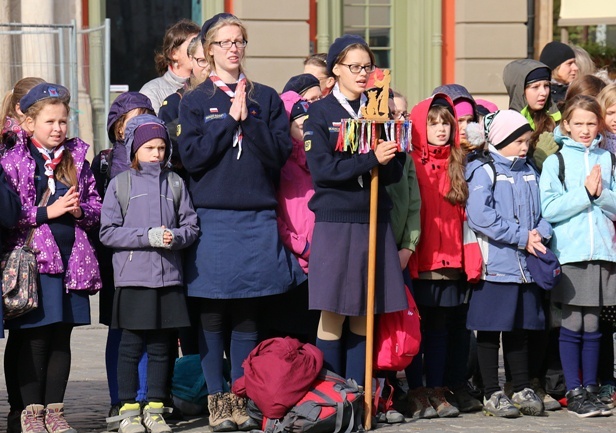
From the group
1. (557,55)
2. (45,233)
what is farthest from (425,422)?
(557,55)

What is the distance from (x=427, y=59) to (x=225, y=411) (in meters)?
9.41

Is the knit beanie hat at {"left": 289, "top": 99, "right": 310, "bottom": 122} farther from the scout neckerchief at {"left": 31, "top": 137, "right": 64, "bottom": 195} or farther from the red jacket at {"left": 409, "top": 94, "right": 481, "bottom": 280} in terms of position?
the scout neckerchief at {"left": 31, "top": 137, "right": 64, "bottom": 195}

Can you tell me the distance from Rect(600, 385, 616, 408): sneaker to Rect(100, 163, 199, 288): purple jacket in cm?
260

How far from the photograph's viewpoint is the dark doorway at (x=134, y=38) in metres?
15.0

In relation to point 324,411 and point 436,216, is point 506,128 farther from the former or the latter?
point 324,411

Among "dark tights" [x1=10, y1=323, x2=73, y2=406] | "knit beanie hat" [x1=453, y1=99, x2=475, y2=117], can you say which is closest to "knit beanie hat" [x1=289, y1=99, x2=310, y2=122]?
"knit beanie hat" [x1=453, y1=99, x2=475, y2=117]

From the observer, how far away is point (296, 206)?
725 centimetres

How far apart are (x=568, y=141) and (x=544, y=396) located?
148 centimetres

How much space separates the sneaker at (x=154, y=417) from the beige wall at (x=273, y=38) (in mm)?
8341

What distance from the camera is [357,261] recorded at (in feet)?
22.8

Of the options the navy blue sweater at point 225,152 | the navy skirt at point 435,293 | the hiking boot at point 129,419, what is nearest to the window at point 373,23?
the navy skirt at point 435,293

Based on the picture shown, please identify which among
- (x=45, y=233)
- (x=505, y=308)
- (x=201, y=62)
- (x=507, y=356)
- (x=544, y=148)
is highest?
(x=201, y=62)

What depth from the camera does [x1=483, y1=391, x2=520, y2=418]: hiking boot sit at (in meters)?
7.36

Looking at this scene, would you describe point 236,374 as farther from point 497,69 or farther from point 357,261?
point 497,69
